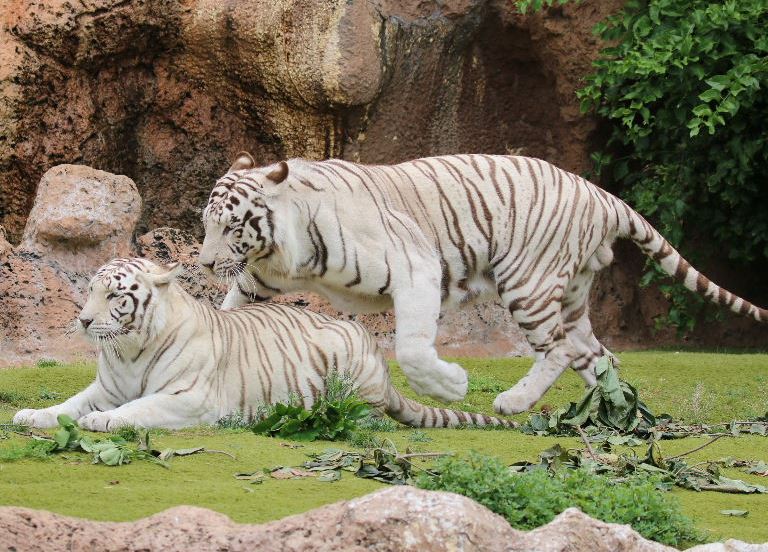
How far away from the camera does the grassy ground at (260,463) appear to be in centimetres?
437

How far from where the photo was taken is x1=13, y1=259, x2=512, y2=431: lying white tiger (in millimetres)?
6293

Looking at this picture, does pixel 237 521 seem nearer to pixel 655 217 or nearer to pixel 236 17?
pixel 236 17

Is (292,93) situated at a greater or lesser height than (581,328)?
greater

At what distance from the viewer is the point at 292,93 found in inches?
440


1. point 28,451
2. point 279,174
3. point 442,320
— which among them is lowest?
point 28,451

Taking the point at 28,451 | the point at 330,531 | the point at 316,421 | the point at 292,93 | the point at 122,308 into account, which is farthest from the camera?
the point at 292,93

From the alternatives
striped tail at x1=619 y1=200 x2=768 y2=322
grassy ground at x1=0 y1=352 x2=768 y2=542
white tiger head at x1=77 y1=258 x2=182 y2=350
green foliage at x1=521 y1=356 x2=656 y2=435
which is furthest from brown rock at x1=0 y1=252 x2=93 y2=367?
striped tail at x1=619 y1=200 x2=768 y2=322

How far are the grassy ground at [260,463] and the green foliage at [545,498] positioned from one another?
0.24 m

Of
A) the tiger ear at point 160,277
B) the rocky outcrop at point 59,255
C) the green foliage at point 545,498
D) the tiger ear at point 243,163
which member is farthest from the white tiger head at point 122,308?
the rocky outcrop at point 59,255

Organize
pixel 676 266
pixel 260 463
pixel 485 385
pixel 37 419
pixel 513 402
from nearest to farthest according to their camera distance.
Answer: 1. pixel 260 463
2. pixel 37 419
3. pixel 513 402
4. pixel 676 266
5. pixel 485 385

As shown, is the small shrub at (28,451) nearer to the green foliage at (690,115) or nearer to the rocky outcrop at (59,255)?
the rocky outcrop at (59,255)

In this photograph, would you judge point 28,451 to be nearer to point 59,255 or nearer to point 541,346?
point 541,346

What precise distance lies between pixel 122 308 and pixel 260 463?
146cm

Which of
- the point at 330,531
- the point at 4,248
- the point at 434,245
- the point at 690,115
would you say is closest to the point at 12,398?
the point at 4,248
